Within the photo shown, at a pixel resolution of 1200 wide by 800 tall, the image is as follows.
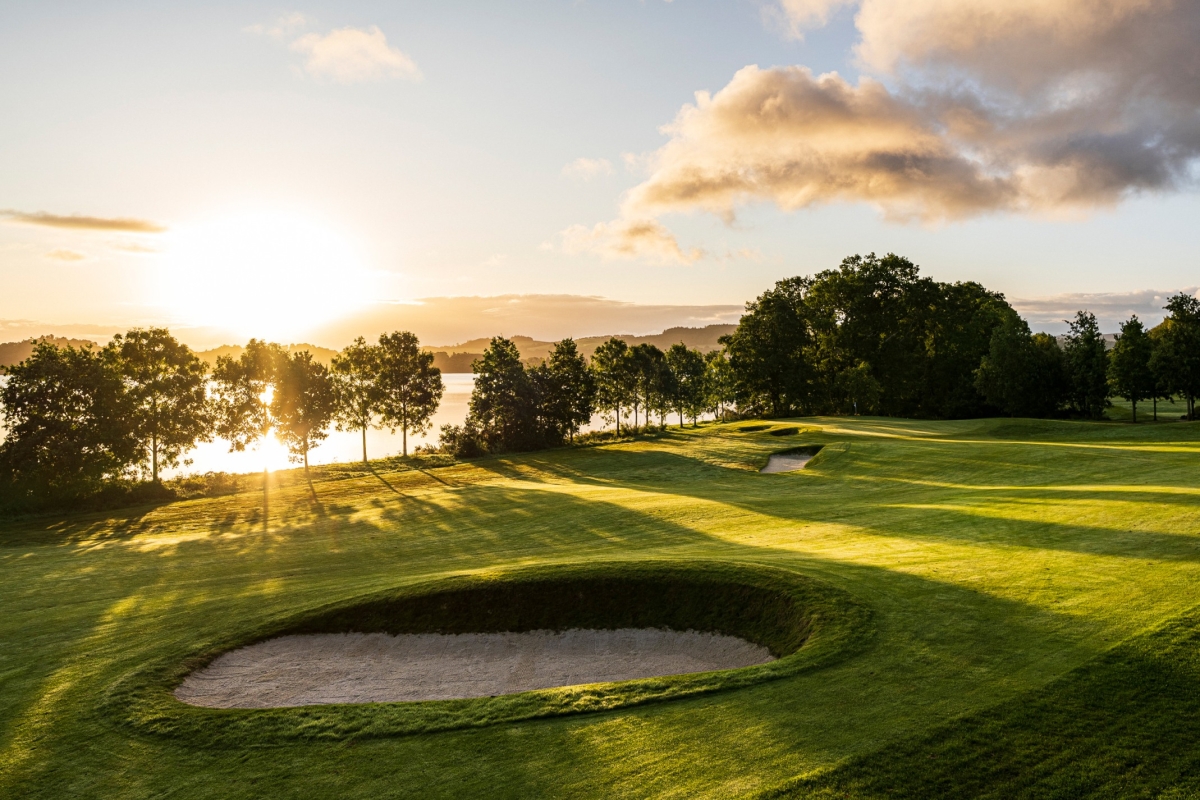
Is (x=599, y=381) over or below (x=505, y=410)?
over

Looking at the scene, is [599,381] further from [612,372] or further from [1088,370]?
[1088,370]

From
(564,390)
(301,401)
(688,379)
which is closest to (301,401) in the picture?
(301,401)

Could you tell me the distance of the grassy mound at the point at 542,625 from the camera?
30.9ft

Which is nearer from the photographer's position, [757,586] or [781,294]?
[757,586]

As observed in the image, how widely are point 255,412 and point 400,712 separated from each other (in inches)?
2213

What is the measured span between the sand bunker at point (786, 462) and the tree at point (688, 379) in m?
42.1

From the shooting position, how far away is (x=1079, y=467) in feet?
101

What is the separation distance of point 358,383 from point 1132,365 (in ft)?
245

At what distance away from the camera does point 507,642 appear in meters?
15.2

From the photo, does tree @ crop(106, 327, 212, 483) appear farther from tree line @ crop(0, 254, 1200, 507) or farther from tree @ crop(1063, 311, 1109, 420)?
tree @ crop(1063, 311, 1109, 420)

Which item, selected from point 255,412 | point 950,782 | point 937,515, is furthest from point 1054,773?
point 255,412

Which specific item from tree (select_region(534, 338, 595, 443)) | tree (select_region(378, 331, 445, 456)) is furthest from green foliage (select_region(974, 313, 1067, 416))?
tree (select_region(378, 331, 445, 456))

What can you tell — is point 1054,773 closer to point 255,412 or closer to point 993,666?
point 993,666

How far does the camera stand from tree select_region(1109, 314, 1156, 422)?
6744 centimetres
